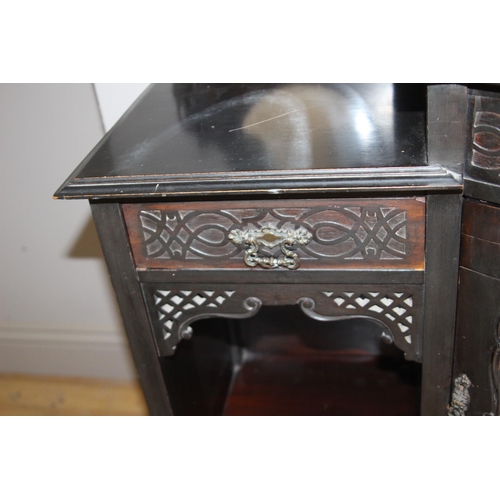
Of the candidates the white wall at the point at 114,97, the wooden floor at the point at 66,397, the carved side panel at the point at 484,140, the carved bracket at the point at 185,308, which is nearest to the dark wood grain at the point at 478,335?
the carved side panel at the point at 484,140

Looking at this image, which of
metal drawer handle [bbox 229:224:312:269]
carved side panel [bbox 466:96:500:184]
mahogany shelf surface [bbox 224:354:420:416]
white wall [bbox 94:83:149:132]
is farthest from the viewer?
mahogany shelf surface [bbox 224:354:420:416]

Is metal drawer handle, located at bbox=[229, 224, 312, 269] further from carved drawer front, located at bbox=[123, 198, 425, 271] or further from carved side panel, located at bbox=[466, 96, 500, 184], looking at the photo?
carved side panel, located at bbox=[466, 96, 500, 184]

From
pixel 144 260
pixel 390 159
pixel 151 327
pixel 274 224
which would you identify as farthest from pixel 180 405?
pixel 390 159

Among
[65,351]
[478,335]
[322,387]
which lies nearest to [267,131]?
[478,335]

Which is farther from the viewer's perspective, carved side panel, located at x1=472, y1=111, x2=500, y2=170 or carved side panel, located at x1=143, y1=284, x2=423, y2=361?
carved side panel, located at x1=143, y1=284, x2=423, y2=361

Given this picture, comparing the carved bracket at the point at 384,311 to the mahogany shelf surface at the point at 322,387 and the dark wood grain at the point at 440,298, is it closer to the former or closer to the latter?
the dark wood grain at the point at 440,298

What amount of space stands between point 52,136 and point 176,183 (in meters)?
0.60

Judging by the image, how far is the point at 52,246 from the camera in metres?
1.36

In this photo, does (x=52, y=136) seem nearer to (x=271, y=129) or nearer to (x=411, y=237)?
(x=271, y=129)

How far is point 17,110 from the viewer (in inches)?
47.0

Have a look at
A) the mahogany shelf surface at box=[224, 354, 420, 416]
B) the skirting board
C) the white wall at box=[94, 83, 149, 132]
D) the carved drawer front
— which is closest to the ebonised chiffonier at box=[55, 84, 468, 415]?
the carved drawer front

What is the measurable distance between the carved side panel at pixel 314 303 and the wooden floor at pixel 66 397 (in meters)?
0.66

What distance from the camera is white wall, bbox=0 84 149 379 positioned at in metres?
1.19

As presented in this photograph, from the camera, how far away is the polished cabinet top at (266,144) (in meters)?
0.70
